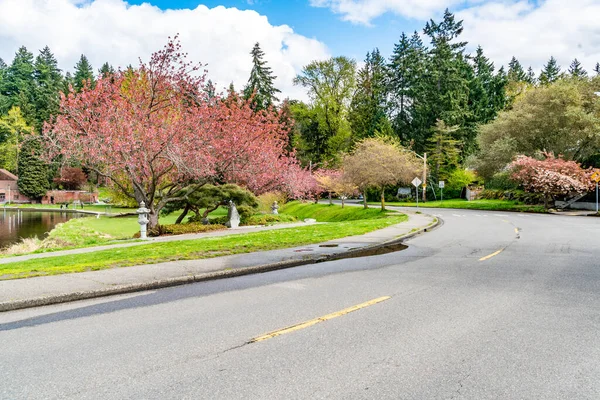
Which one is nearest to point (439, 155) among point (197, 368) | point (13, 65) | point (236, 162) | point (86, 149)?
point (236, 162)

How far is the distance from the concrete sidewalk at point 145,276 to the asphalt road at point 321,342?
0.42 meters

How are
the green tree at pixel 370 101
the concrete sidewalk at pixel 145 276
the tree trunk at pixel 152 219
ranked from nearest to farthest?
the concrete sidewalk at pixel 145 276, the tree trunk at pixel 152 219, the green tree at pixel 370 101

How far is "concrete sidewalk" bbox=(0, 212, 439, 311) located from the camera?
22.9 ft

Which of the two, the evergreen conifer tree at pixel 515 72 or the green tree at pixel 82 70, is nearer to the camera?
the evergreen conifer tree at pixel 515 72

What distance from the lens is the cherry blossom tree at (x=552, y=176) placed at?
109 ft

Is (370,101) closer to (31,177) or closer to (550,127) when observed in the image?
(550,127)

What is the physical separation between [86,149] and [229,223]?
8.32 meters

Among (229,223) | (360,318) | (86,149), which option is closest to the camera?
(360,318)

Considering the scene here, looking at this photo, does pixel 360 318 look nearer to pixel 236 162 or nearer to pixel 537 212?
pixel 236 162

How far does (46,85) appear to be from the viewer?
96375 millimetres

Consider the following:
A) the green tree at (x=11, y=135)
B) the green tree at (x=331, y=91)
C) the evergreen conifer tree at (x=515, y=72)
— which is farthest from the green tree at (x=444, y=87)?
the green tree at (x=11, y=135)

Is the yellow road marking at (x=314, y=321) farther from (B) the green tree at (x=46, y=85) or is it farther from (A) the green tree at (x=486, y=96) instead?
(B) the green tree at (x=46, y=85)

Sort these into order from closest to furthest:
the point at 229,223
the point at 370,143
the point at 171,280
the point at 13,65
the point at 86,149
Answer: the point at 171,280 → the point at 86,149 → the point at 229,223 → the point at 370,143 → the point at 13,65

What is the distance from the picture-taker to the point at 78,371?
13.4ft
